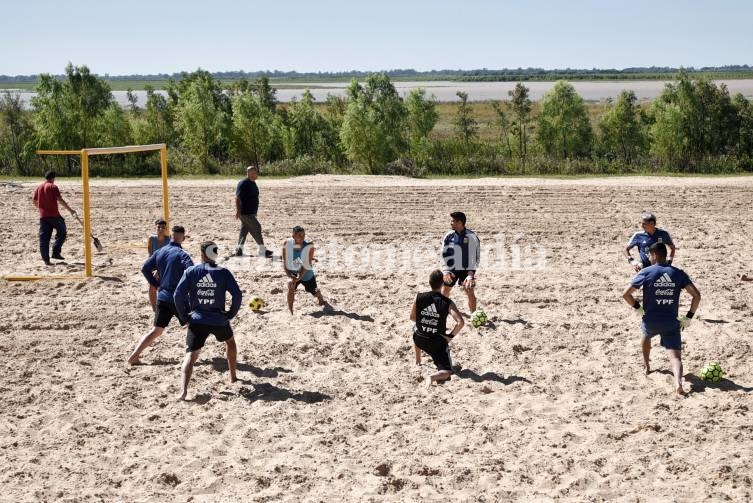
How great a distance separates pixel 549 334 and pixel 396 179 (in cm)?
1623

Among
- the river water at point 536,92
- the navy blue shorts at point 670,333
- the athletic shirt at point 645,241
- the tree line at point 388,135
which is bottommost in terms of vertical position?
the navy blue shorts at point 670,333

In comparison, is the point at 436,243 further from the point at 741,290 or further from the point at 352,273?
the point at 741,290

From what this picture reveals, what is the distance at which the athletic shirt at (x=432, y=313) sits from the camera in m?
9.49

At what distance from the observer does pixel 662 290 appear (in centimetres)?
927

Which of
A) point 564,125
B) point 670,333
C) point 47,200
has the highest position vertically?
point 564,125

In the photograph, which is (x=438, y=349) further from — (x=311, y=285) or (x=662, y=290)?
(x=311, y=285)

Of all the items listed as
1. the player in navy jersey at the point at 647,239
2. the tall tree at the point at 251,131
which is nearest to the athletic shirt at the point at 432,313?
the player in navy jersey at the point at 647,239

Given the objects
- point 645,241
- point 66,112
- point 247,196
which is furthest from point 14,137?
point 645,241

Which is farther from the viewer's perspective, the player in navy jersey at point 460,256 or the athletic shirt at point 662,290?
the player in navy jersey at point 460,256

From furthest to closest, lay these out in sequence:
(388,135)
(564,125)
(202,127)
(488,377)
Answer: (202,127)
(388,135)
(564,125)
(488,377)

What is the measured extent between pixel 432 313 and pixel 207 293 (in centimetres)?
248

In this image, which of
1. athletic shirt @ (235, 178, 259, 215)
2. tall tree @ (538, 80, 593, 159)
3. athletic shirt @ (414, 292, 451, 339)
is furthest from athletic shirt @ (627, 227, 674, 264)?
tall tree @ (538, 80, 593, 159)

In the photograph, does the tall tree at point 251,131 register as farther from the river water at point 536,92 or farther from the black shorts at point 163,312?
the river water at point 536,92

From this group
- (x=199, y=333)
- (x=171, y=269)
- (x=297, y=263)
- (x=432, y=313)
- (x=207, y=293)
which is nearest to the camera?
(x=207, y=293)
